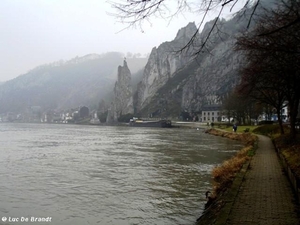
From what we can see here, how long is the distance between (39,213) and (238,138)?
33.1m

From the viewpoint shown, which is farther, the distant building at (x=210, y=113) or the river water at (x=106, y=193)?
the distant building at (x=210, y=113)

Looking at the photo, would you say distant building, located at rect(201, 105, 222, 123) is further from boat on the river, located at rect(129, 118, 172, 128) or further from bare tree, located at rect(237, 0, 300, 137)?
bare tree, located at rect(237, 0, 300, 137)

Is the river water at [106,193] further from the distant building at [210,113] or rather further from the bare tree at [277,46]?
the distant building at [210,113]

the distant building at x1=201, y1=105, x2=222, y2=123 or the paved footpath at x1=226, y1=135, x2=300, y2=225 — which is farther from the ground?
the distant building at x1=201, y1=105, x2=222, y2=123

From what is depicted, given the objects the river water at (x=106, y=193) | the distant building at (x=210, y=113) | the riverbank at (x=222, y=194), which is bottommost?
the river water at (x=106, y=193)

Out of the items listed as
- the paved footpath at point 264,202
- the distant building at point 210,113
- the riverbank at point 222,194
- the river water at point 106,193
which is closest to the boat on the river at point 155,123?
the distant building at point 210,113

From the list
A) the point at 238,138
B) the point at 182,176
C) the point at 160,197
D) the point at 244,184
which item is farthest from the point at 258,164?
the point at 238,138

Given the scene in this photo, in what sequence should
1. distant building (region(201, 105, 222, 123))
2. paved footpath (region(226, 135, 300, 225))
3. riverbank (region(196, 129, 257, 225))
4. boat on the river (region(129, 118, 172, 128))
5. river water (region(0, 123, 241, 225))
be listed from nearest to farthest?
paved footpath (region(226, 135, 300, 225)) < riverbank (region(196, 129, 257, 225)) < river water (region(0, 123, 241, 225)) < boat on the river (region(129, 118, 172, 128)) < distant building (region(201, 105, 222, 123))

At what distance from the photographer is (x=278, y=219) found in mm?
6211

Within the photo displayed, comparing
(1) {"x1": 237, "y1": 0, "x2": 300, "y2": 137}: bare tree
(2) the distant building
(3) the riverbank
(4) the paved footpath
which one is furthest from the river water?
(2) the distant building

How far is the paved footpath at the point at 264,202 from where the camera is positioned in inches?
244

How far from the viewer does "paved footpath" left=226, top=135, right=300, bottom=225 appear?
6.19 meters

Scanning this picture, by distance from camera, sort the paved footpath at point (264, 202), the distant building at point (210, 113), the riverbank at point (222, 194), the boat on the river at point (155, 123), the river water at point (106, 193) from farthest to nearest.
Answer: the distant building at point (210, 113) < the boat on the river at point (155, 123) < the river water at point (106, 193) < the riverbank at point (222, 194) < the paved footpath at point (264, 202)

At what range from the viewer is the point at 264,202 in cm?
753
